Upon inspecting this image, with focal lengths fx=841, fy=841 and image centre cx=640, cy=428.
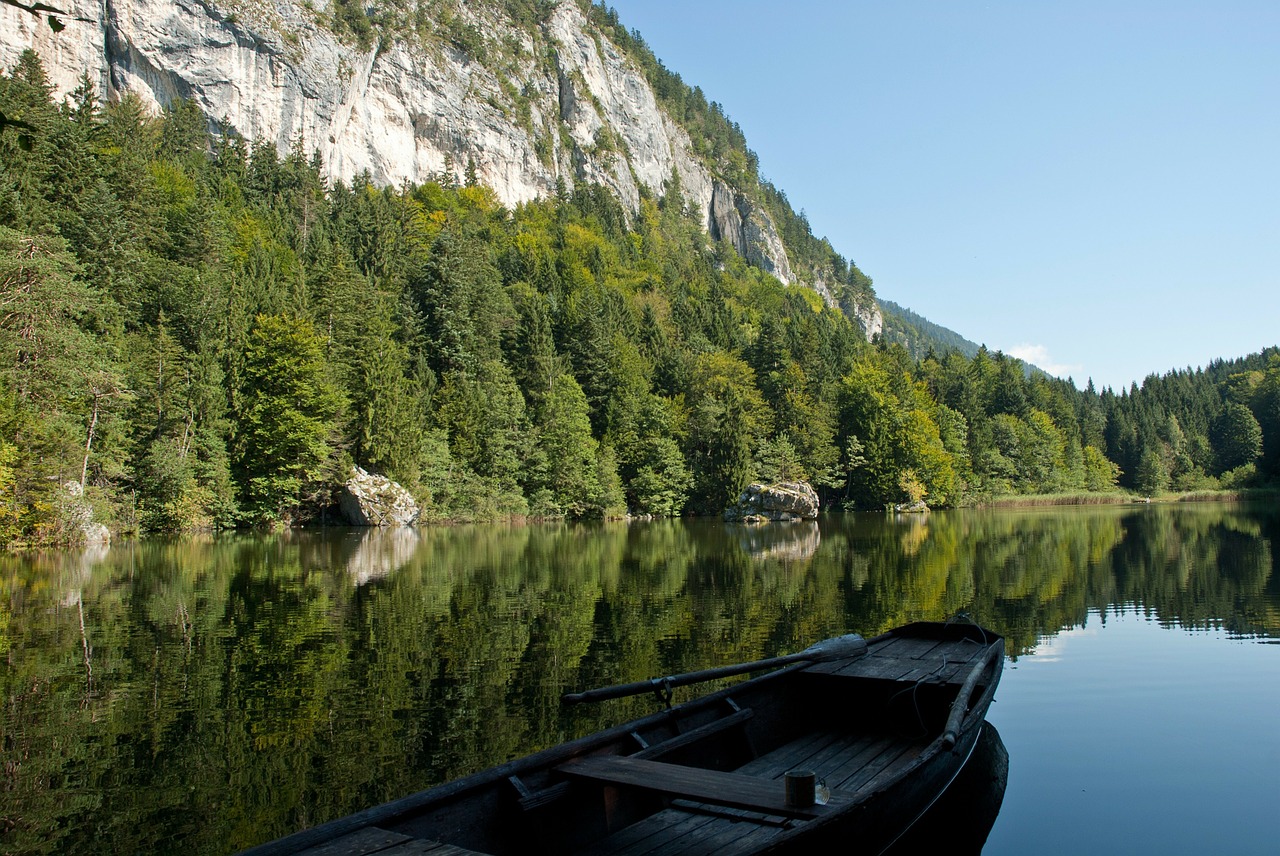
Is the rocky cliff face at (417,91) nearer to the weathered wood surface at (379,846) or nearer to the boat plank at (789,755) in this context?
the boat plank at (789,755)

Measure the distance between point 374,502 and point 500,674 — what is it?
38385 millimetres

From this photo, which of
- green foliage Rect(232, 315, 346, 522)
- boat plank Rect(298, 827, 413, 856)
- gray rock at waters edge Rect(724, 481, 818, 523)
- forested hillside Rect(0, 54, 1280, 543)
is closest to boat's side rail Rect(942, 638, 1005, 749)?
boat plank Rect(298, 827, 413, 856)

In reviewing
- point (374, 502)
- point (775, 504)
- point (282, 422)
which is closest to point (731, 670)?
point (282, 422)

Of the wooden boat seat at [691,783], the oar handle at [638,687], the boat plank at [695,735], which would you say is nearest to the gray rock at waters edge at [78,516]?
the oar handle at [638,687]

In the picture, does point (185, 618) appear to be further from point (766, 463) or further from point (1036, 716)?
point (766, 463)

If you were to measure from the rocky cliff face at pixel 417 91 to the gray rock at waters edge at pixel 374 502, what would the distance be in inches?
1996

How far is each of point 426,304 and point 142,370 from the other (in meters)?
26.5

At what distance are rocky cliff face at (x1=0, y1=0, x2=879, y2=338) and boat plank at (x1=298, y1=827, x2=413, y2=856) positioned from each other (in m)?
83.9

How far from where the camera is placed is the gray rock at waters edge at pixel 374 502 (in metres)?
47.8

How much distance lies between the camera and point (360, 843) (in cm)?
455

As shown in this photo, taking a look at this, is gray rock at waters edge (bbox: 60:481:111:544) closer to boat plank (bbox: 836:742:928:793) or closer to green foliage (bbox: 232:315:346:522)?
green foliage (bbox: 232:315:346:522)

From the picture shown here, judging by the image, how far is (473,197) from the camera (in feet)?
337

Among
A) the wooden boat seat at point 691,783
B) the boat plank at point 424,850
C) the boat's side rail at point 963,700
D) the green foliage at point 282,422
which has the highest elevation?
the green foliage at point 282,422

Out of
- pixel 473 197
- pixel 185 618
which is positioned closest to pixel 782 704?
pixel 185 618
